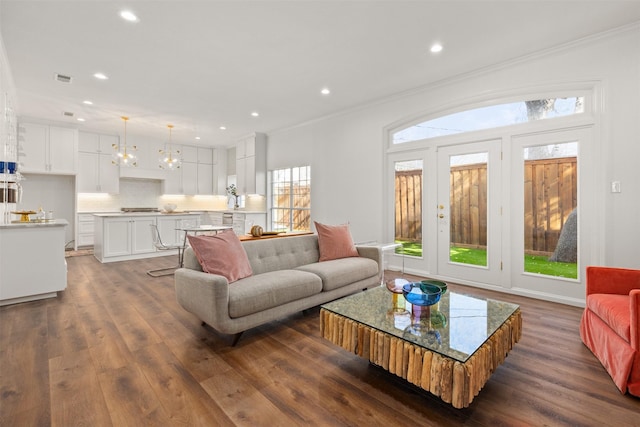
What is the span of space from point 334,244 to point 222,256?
4.82 ft

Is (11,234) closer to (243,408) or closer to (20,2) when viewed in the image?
(20,2)

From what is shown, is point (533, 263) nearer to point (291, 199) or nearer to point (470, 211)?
point (470, 211)

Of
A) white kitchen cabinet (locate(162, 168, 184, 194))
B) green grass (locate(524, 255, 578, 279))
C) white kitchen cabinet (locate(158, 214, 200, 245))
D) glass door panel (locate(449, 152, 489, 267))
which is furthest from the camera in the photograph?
white kitchen cabinet (locate(162, 168, 184, 194))

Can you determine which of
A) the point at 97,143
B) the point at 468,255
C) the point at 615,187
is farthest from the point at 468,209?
the point at 97,143

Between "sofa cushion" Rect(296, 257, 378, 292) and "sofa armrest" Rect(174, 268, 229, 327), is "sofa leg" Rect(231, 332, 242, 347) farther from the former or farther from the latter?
"sofa cushion" Rect(296, 257, 378, 292)

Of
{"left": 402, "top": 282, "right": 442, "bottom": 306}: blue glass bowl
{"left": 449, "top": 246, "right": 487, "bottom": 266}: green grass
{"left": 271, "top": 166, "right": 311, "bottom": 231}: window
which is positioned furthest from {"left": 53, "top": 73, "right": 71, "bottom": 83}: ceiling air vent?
{"left": 449, "top": 246, "right": 487, "bottom": 266}: green grass

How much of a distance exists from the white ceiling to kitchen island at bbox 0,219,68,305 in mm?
2092

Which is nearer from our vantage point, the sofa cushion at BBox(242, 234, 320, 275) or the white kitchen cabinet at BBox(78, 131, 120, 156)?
the sofa cushion at BBox(242, 234, 320, 275)

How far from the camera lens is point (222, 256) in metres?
2.72

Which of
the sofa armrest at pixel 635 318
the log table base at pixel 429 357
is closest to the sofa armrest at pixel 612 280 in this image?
the sofa armrest at pixel 635 318

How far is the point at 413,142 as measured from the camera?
15.6 feet

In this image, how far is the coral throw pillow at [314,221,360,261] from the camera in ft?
12.1

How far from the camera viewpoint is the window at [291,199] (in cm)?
663

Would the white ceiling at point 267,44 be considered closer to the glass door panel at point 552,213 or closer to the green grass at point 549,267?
the glass door panel at point 552,213
